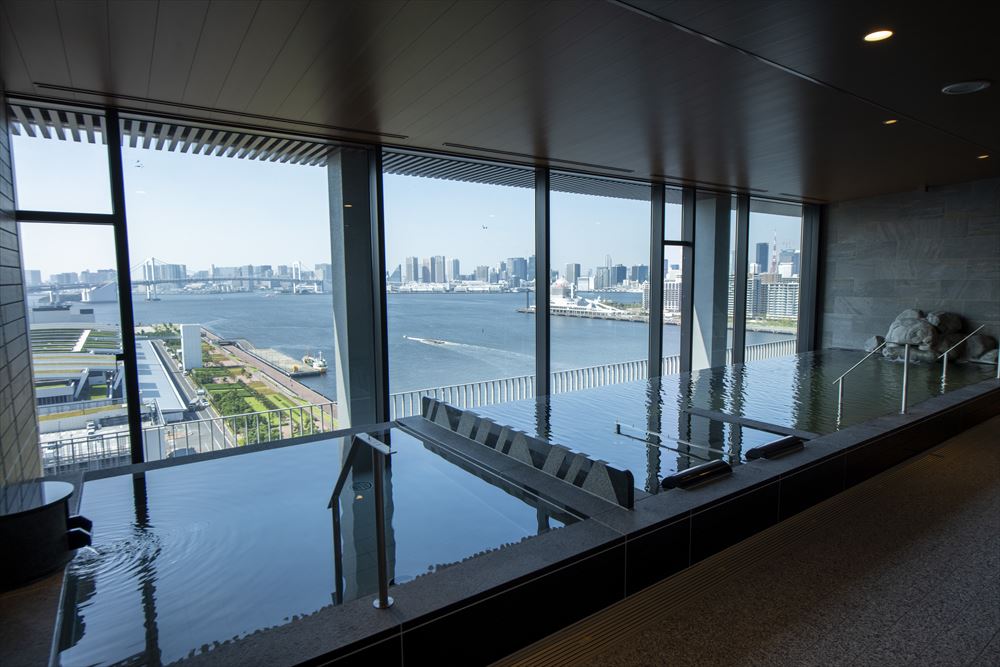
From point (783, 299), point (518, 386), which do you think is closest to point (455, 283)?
point (518, 386)

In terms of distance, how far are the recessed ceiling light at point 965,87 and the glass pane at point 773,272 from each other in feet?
16.0

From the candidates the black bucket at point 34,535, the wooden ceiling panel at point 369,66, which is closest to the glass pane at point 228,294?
the wooden ceiling panel at point 369,66

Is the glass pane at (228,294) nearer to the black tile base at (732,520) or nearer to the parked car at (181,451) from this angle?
the parked car at (181,451)

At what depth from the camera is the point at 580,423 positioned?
450cm

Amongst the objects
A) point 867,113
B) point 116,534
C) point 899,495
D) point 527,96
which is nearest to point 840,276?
point 867,113

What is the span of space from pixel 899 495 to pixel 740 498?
1386 millimetres

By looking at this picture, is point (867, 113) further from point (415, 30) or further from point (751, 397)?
point (415, 30)

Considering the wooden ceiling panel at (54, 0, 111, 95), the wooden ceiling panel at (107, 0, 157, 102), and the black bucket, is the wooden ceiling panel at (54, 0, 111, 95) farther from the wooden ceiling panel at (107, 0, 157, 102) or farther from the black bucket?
the black bucket

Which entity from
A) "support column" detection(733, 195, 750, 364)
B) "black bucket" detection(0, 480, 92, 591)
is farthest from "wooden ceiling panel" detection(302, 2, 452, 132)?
"support column" detection(733, 195, 750, 364)

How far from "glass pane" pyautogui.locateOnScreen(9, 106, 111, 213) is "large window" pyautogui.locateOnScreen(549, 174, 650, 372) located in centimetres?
452

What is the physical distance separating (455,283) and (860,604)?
4.96 metres

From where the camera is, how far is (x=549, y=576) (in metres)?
1.97

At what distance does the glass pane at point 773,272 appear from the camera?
877 centimetres

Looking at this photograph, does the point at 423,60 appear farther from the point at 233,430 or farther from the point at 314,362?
the point at 233,430
